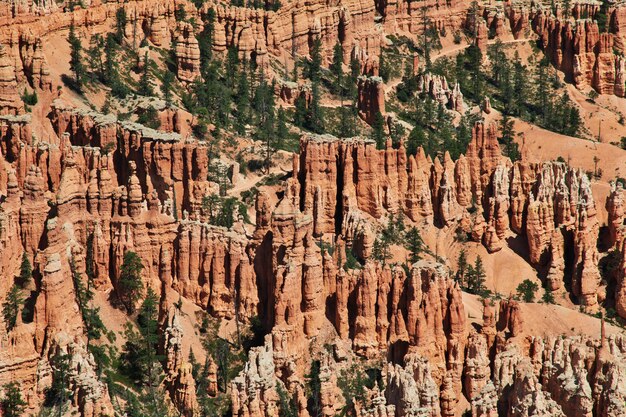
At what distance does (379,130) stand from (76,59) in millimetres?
32129

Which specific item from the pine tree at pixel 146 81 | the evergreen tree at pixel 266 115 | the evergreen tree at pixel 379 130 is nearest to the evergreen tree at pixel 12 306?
the evergreen tree at pixel 266 115

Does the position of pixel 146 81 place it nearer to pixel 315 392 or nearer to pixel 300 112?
pixel 300 112

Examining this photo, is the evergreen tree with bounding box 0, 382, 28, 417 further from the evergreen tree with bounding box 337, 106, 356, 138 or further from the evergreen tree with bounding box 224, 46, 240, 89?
the evergreen tree with bounding box 224, 46, 240, 89

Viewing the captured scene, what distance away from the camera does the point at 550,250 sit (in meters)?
165

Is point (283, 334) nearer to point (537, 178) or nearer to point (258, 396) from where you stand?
point (258, 396)

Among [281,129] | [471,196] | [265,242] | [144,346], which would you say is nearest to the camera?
[144,346]

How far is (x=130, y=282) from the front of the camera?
131 meters

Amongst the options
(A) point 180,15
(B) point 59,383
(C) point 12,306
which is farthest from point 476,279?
(A) point 180,15

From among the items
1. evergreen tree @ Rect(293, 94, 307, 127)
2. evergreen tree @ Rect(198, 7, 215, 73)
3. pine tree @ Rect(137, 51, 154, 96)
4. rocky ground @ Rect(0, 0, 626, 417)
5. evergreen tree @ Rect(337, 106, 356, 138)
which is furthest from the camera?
evergreen tree @ Rect(198, 7, 215, 73)

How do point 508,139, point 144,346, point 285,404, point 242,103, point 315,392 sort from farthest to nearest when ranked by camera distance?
point 508,139 < point 242,103 < point 315,392 < point 144,346 < point 285,404

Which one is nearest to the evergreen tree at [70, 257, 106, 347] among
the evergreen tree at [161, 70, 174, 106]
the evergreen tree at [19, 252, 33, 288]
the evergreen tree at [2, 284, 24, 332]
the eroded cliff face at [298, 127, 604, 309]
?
the evergreen tree at [19, 252, 33, 288]

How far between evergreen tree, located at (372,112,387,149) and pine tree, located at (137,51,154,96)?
22160 mm

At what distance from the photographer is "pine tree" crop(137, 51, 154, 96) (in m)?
170

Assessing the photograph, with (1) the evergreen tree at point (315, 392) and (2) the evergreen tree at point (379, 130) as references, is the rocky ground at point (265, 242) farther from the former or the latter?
(2) the evergreen tree at point (379, 130)
